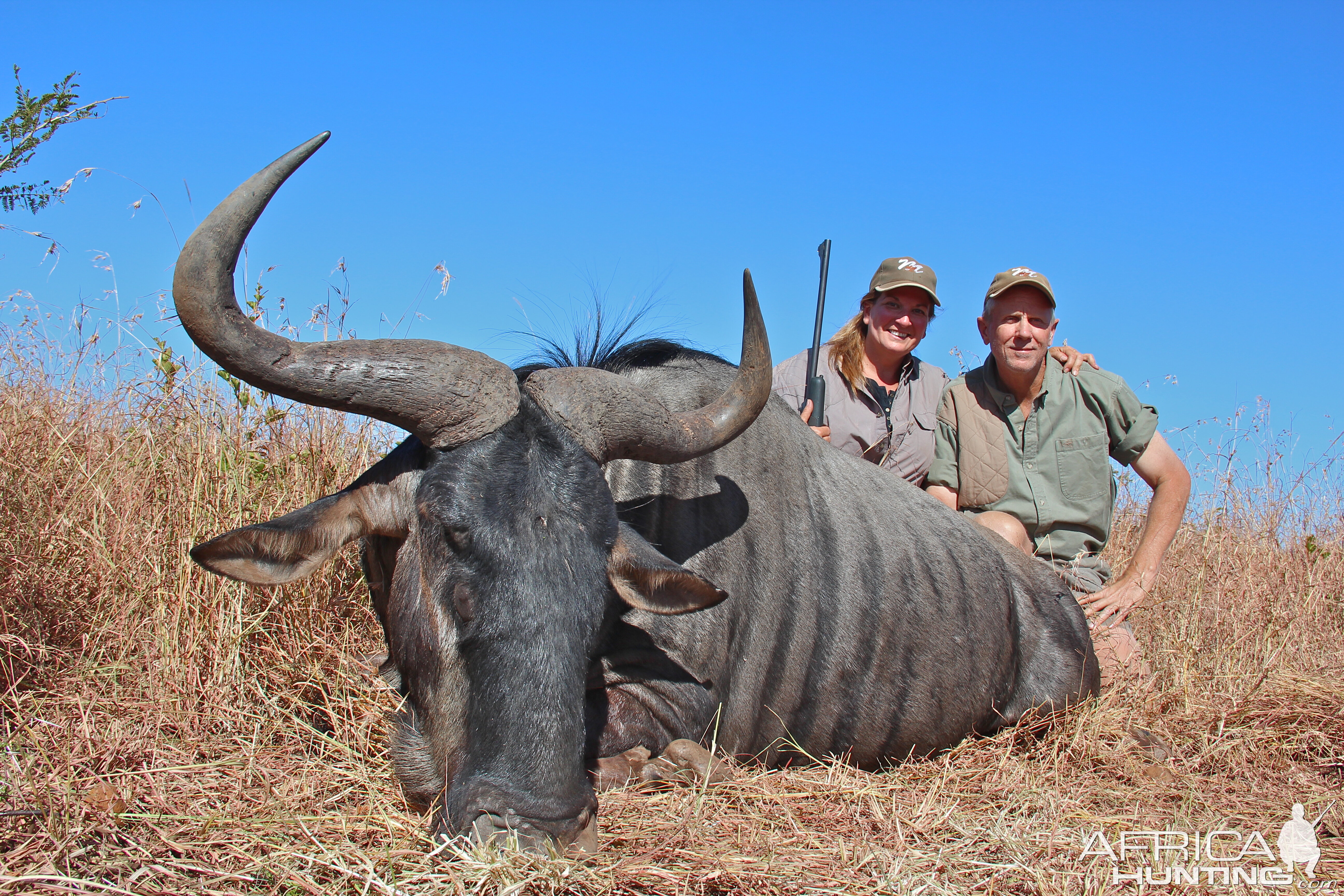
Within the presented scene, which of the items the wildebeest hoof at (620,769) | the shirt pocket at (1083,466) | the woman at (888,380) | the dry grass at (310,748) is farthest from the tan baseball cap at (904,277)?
the wildebeest hoof at (620,769)

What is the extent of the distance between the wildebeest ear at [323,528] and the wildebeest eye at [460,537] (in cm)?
27

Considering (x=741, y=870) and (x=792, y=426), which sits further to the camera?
(x=792, y=426)

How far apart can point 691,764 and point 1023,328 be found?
3459 millimetres

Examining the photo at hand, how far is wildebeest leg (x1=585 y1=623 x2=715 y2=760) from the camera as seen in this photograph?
332cm

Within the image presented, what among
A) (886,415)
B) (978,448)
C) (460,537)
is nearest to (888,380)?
(886,415)

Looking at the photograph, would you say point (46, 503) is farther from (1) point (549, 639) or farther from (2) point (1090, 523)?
(2) point (1090, 523)

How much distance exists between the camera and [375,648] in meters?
4.11

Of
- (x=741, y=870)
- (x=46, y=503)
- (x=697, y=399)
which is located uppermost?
(x=697, y=399)

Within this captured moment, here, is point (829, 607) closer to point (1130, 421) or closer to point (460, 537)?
point (460, 537)

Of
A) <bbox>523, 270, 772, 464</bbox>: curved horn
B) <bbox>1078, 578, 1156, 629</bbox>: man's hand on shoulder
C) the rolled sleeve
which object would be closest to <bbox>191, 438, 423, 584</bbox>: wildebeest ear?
<bbox>523, 270, 772, 464</bbox>: curved horn

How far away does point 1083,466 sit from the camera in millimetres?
→ 5633

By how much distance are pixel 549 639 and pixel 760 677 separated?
1.44 meters

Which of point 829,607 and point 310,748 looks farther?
point 829,607

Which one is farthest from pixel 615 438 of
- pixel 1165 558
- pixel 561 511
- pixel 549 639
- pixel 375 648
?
pixel 1165 558
